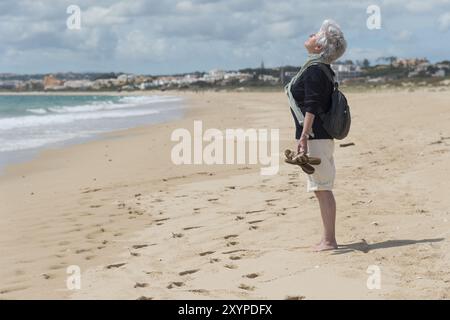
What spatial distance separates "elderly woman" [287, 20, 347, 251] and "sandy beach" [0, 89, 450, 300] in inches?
15.5

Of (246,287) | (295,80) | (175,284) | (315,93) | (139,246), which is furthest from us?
(139,246)

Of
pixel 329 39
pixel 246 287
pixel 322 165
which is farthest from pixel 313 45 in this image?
pixel 246 287

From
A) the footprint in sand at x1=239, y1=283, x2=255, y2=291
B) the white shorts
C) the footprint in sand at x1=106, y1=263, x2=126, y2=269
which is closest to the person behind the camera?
the footprint in sand at x1=239, y1=283, x2=255, y2=291

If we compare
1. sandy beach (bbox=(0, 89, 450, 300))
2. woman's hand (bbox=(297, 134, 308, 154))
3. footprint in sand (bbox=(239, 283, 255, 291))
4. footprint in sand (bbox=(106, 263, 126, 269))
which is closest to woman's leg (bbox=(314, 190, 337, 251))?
sandy beach (bbox=(0, 89, 450, 300))

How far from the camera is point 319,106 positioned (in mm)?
4512

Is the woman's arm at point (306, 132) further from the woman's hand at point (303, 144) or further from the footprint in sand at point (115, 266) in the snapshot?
the footprint in sand at point (115, 266)

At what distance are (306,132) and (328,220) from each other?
0.74m

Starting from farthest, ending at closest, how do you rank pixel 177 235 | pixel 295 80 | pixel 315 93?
1. pixel 177 235
2. pixel 295 80
3. pixel 315 93

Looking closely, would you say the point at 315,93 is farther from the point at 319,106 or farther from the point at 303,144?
the point at 303,144

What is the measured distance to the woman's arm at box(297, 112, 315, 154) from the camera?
4.49 metres

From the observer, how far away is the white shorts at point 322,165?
4.62 m

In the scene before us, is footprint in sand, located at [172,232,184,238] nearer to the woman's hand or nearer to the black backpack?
the woman's hand

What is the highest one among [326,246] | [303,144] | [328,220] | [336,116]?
[336,116]

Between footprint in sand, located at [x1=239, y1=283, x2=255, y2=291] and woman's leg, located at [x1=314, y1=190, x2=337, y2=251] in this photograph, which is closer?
footprint in sand, located at [x1=239, y1=283, x2=255, y2=291]
